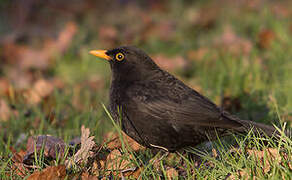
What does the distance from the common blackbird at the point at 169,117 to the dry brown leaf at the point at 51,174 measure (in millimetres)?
855

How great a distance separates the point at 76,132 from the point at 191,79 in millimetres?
2444

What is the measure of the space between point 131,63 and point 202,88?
1.72m

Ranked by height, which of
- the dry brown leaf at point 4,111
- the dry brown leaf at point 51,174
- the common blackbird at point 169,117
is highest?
the common blackbird at point 169,117

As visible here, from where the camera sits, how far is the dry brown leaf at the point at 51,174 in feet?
9.05

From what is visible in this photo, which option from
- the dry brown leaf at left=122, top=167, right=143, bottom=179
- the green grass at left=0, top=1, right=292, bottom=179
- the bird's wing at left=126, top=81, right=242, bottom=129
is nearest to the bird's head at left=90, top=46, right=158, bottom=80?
the bird's wing at left=126, top=81, right=242, bottom=129

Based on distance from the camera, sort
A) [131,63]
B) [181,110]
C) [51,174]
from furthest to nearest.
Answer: [131,63]
[181,110]
[51,174]

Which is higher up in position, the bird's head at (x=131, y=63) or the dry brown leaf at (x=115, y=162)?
the bird's head at (x=131, y=63)

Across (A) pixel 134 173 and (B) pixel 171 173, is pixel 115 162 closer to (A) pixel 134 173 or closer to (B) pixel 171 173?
(A) pixel 134 173

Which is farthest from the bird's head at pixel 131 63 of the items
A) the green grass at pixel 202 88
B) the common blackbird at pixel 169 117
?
the green grass at pixel 202 88

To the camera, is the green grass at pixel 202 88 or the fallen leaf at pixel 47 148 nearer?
the green grass at pixel 202 88

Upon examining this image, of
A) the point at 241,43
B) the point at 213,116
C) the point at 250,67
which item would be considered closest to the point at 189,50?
the point at 241,43

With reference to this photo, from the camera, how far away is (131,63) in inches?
158

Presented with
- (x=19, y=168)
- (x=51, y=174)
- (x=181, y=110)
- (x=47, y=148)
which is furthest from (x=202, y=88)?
(x=51, y=174)

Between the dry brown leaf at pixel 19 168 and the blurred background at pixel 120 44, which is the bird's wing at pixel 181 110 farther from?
the dry brown leaf at pixel 19 168
